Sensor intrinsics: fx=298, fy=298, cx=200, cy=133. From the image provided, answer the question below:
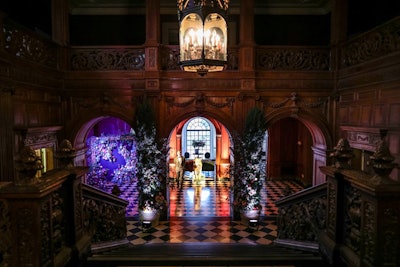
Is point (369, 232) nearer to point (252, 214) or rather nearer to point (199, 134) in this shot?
point (252, 214)

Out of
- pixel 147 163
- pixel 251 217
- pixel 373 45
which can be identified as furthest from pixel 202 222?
pixel 373 45

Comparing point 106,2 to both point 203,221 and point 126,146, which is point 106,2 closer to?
point 126,146

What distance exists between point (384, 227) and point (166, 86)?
6.88 meters

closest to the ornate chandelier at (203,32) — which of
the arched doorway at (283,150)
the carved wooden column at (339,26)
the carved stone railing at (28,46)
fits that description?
the carved stone railing at (28,46)

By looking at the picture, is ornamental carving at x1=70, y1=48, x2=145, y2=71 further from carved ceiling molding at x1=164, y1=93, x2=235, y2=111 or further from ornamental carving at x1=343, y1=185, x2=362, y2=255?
ornamental carving at x1=343, y1=185, x2=362, y2=255

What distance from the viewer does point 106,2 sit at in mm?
9828

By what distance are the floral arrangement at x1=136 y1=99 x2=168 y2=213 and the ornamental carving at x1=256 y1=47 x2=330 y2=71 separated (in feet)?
11.4

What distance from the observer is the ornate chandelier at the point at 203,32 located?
3.97m

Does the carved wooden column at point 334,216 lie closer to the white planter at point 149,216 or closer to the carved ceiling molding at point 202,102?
the carved ceiling molding at point 202,102

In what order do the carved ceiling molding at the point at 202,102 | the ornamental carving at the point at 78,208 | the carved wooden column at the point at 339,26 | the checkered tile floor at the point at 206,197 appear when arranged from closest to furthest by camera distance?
the ornamental carving at the point at 78,208 → the carved wooden column at the point at 339,26 → the carved ceiling molding at the point at 202,102 → the checkered tile floor at the point at 206,197

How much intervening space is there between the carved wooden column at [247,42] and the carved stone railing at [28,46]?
16.5ft

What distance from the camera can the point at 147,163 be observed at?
8.02m

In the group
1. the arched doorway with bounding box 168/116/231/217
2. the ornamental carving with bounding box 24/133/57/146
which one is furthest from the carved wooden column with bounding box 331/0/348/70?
the ornamental carving with bounding box 24/133/57/146

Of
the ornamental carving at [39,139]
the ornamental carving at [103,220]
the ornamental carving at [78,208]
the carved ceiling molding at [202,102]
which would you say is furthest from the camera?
the carved ceiling molding at [202,102]
